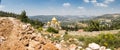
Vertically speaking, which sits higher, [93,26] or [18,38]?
[18,38]

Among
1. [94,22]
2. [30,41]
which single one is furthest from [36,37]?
[94,22]

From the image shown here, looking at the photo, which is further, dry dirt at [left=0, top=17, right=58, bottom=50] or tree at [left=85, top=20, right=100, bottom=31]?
tree at [left=85, top=20, right=100, bottom=31]

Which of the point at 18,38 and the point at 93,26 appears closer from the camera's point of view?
the point at 18,38

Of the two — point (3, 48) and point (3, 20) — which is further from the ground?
point (3, 20)

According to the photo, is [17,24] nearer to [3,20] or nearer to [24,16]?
[3,20]

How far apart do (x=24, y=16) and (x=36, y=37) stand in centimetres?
7045

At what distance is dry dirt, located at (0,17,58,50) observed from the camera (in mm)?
9926

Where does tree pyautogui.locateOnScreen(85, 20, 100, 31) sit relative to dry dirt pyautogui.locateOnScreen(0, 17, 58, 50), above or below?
below

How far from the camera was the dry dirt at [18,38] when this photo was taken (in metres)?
9.93

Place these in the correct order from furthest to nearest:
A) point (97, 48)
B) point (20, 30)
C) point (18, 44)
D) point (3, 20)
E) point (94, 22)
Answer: point (94, 22) < point (97, 48) < point (3, 20) < point (20, 30) < point (18, 44)

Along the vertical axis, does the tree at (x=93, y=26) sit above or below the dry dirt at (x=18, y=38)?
below

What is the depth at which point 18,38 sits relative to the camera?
10.1m

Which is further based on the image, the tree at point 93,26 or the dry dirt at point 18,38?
the tree at point 93,26

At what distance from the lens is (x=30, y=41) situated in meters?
10.2
